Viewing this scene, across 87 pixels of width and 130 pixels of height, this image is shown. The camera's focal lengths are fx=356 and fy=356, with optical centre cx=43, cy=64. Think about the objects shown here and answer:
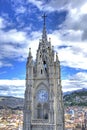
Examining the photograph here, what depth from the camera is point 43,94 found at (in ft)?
130

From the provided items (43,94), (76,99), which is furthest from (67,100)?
(43,94)

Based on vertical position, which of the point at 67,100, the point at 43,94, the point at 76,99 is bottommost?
the point at 43,94

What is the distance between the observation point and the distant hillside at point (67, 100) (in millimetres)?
96994

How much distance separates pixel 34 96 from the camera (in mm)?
39844

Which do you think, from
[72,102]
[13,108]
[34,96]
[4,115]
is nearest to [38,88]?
[34,96]

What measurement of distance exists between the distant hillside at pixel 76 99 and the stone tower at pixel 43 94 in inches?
2860

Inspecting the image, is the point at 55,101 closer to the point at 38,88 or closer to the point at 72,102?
the point at 38,88

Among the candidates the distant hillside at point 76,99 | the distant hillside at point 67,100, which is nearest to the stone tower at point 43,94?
the distant hillside at point 67,100

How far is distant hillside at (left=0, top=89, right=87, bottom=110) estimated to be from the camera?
318ft

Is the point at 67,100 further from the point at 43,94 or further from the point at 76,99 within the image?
the point at 43,94

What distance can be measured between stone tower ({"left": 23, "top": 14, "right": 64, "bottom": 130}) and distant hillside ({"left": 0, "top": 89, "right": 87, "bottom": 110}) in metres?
47.4

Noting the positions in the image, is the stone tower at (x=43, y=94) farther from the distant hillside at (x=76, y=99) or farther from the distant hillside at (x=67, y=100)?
the distant hillside at (x=76, y=99)

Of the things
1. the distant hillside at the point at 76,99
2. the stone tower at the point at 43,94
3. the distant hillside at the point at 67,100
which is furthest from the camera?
the distant hillside at the point at 76,99

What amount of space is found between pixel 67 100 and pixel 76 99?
22.0ft
